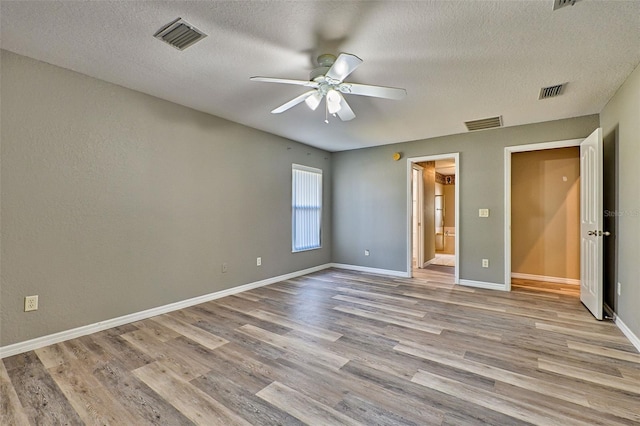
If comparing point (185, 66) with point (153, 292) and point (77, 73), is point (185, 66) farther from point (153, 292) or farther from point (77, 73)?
point (153, 292)

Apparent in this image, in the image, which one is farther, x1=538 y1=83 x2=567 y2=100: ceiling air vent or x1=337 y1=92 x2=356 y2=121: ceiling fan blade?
x1=538 y1=83 x2=567 y2=100: ceiling air vent

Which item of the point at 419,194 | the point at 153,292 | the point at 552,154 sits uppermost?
the point at 552,154

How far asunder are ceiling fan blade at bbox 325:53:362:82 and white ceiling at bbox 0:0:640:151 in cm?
26

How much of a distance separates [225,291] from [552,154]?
564 cm

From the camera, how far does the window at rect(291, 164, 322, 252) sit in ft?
17.3

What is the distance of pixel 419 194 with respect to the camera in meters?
6.35

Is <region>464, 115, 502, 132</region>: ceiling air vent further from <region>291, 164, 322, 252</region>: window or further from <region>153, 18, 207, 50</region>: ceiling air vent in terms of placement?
<region>153, 18, 207, 50</region>: ceiling air vent

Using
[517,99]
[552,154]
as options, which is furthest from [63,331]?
[552,154]

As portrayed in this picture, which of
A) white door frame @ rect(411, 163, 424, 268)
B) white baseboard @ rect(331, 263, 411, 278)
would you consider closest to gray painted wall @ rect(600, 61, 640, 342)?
white baseboard @ rect(331, 263, 411, 278)

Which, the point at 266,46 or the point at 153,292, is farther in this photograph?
the point at 153,292

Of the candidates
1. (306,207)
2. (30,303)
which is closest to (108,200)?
(30,303)

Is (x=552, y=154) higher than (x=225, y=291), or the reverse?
(x=552, y=154)

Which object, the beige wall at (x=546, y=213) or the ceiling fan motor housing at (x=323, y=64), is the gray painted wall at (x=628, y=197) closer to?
the beige wall at (x=546, y=213)

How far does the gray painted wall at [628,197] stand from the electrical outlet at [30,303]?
5.15 metres
